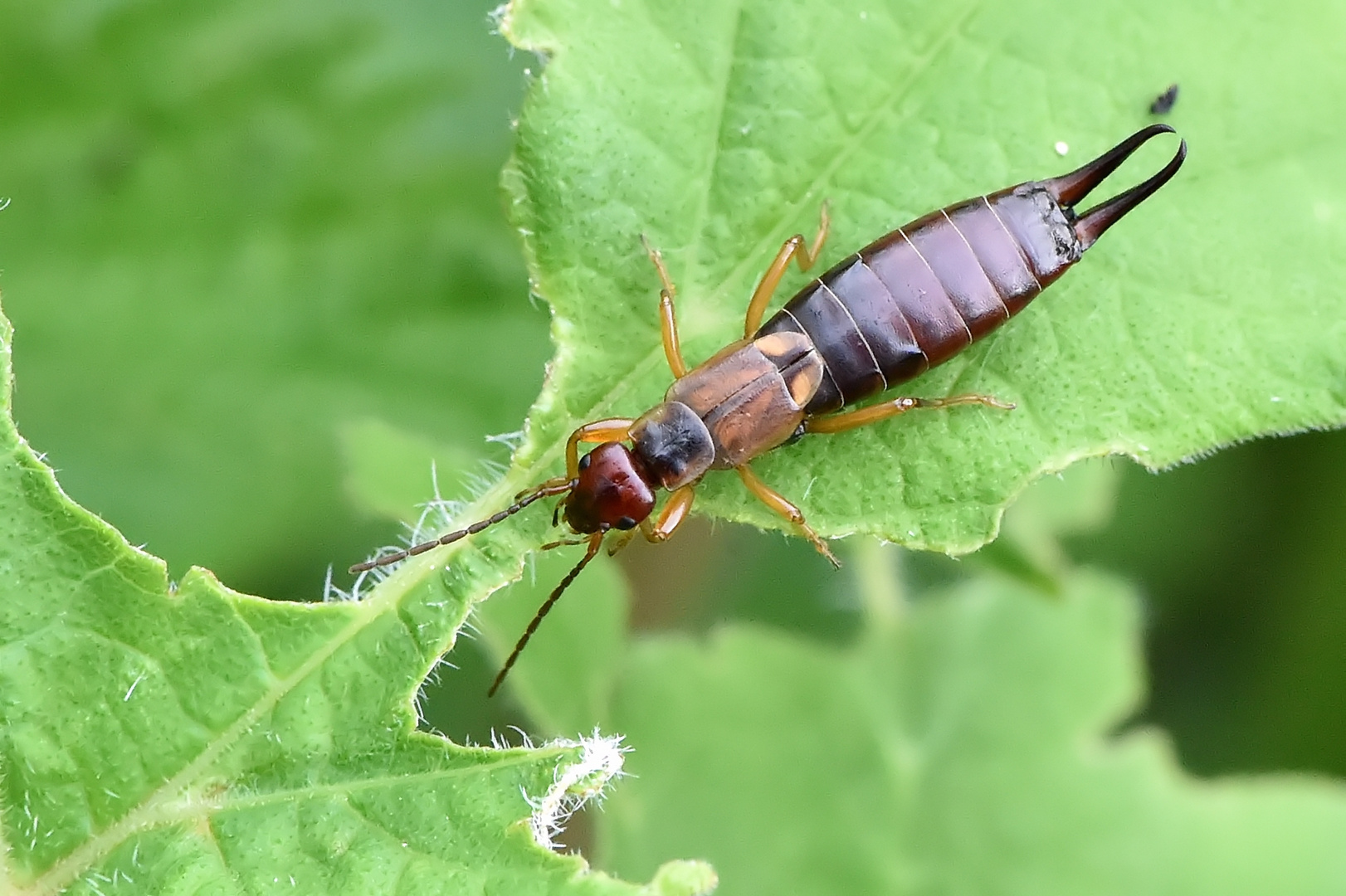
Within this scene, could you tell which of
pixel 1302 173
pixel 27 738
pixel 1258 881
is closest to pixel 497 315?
pixel 27 738

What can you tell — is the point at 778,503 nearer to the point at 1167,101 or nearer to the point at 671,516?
the point at 671,516

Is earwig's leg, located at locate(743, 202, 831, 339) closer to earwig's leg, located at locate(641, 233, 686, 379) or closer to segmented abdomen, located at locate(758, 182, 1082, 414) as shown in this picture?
segmented abdomen, located at locate(758, 182, 1082, 414)

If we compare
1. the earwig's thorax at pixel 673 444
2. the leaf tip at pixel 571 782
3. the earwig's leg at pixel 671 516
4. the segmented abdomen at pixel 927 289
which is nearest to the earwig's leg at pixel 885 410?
the segmented abdomen at pixel 927 289

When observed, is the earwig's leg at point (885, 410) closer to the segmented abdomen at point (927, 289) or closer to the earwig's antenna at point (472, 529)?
the segmented abdomen at point (927, 289)

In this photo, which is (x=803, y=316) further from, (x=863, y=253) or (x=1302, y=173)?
(x=1302, y=173)

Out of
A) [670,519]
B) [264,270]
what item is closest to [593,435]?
[670,519]

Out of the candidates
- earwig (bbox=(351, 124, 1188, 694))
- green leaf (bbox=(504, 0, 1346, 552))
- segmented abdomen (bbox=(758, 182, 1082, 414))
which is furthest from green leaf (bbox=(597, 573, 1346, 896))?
green leaf (bbox=(504, 0, 1346, 552))
